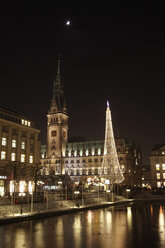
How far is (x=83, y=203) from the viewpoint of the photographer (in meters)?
61.3

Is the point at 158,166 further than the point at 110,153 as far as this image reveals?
Yes

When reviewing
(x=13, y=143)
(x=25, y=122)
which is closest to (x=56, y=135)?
(x=25, y=122)

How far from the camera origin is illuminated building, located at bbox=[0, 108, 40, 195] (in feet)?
271

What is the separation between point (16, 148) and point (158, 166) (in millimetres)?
99644

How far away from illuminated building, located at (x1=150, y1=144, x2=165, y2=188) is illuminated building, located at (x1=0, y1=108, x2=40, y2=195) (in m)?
85.4

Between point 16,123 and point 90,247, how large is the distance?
3009 inches

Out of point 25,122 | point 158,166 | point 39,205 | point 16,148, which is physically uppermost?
point 25,122

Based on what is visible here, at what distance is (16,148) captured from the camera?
91.3 m

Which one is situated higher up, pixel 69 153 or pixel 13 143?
pixel 69 153

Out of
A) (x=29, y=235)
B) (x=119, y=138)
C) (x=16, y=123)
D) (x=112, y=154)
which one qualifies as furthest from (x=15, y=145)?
(x=119, y=138)

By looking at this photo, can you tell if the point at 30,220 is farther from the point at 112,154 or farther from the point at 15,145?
the point at 15,145

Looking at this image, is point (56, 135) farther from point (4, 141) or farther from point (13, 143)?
point (4, 141)

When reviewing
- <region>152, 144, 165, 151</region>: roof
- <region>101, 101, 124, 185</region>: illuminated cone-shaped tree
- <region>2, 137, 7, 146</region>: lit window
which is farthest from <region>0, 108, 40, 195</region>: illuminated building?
<region>152, 144, 165, 151</region>: roof

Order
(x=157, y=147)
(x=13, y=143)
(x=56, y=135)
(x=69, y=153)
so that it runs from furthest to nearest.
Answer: (x=69, y=153) → (x=56, y=135) → (x=157, y=147) → (x=13, y=143)
